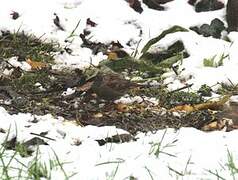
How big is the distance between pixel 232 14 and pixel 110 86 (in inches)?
50.9

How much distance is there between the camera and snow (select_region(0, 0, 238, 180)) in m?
2.33

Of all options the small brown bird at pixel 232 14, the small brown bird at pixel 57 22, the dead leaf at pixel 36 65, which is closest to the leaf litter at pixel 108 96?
the dead leaf at pixel 36 65

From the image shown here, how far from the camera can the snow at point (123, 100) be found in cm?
233

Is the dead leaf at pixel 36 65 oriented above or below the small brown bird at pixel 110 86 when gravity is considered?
above

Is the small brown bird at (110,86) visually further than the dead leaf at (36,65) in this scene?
No

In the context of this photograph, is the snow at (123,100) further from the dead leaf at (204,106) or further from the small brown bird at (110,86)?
the dead leaf at (204,106)

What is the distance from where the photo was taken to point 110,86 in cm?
319

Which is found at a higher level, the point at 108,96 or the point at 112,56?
the point at 112,56

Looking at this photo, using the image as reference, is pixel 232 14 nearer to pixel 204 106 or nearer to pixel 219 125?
pixel 204 106

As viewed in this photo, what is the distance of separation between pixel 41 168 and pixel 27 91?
42.3 inches

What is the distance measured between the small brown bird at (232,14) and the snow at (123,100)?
0.12 m

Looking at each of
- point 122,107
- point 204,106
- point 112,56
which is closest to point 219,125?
point 204,106

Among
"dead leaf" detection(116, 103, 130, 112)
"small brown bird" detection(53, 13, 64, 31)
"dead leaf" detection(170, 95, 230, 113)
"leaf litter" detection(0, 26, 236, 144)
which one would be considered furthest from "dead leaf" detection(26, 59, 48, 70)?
"dead leaf" detection(170, 95, 230, 113)

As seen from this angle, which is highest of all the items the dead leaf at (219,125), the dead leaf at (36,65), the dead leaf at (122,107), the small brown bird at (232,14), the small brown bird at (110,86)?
the small brown bird at (232,14)
